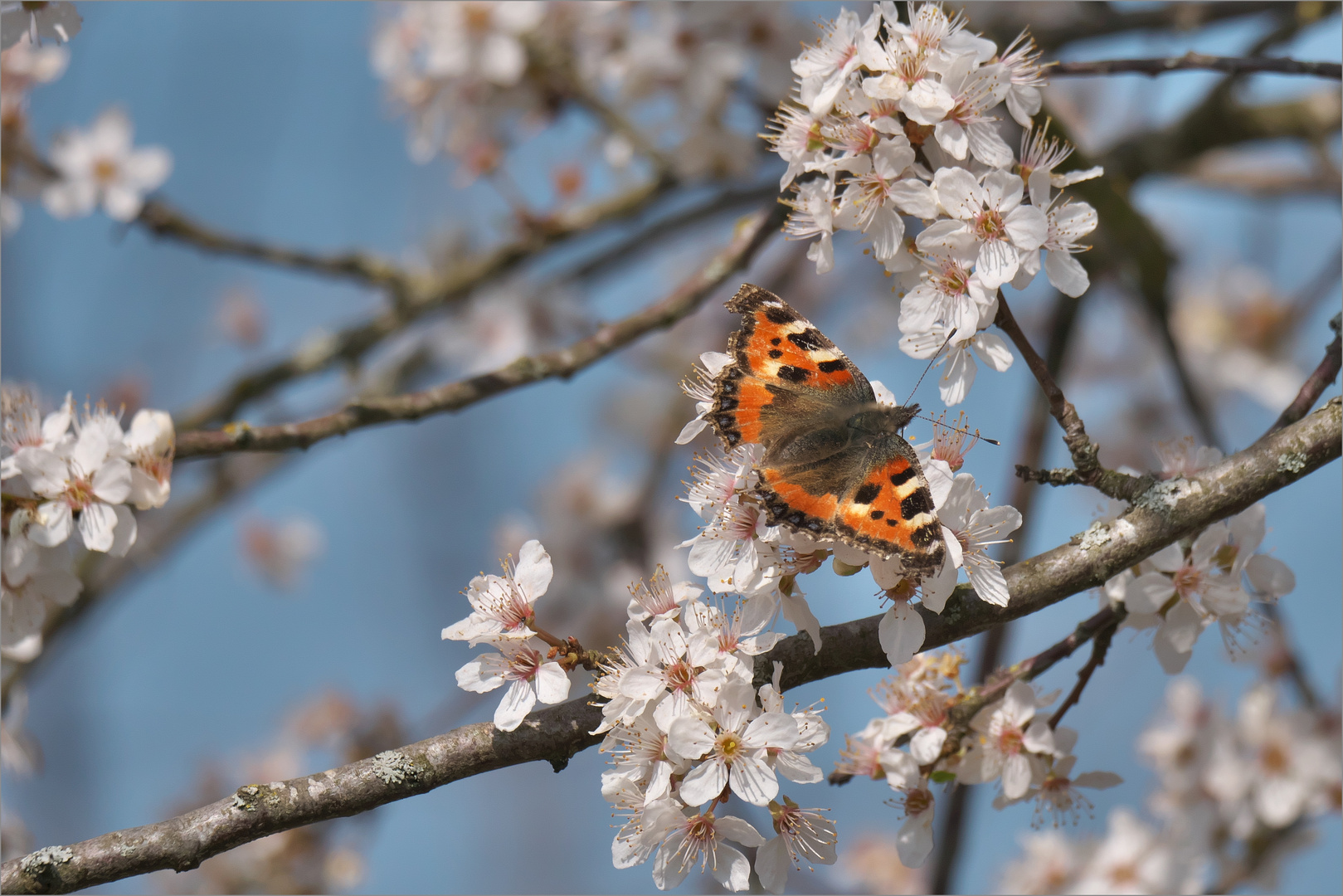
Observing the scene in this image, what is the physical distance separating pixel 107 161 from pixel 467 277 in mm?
965

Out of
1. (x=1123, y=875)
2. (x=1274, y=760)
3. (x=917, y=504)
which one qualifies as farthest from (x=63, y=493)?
(x=1274, y=760)

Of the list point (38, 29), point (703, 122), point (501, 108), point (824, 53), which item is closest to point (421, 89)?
point (501, 108)

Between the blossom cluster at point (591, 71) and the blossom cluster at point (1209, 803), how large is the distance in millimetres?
2031

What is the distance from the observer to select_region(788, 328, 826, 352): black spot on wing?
154 cm

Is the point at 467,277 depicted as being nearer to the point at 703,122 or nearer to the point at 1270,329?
the point at 703,122

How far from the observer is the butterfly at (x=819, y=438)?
118 centimetres

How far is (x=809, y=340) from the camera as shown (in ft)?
5.12

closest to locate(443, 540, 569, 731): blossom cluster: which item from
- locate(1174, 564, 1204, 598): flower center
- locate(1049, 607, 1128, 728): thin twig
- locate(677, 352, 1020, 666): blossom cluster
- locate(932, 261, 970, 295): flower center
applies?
locate(677, 352, 1020, 666): blossom cluster

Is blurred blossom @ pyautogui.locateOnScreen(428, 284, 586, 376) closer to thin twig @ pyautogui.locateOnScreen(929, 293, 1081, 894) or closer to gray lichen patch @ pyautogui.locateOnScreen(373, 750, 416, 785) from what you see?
thin twig @ pyautogui.locateOnScreen(929, 293, 1081, 894)

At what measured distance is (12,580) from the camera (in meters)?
1.46

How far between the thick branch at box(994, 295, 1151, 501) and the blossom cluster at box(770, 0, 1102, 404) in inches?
1.3

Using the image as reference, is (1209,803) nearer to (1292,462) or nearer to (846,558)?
(1292,462)

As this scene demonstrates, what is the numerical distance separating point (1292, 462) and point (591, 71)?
7.08ft

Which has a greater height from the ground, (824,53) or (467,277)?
(467,277)
